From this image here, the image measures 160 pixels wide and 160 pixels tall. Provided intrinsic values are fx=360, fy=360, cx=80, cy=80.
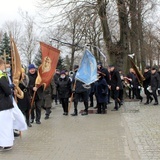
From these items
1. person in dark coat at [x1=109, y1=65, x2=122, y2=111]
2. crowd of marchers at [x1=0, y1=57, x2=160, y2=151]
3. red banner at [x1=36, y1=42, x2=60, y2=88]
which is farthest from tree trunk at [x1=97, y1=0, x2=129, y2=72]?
red banner at [x1=36, y1=42, x2=60, y2=88]

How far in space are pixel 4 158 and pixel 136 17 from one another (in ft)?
50.2

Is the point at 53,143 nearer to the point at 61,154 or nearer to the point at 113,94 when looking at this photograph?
the point at 61,154

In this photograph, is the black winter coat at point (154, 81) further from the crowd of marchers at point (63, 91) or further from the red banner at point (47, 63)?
the red banner at point (47, 63)

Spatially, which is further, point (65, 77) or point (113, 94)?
point (113, 94)

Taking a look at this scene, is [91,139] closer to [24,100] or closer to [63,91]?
[24,100]

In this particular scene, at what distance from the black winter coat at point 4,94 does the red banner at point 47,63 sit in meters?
3.55

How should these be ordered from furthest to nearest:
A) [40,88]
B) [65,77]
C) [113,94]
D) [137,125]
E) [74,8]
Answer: [74,8] < [113,94] < [65,77] < [40,88] < [137,125]

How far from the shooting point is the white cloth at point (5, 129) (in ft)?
23.9

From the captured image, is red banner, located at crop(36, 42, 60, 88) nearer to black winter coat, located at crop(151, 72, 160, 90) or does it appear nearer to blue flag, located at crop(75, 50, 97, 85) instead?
blue flag, located at crop(75, 50, 97, 85)

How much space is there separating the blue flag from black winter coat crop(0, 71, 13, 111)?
18.4 feet

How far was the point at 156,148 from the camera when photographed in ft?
24.0

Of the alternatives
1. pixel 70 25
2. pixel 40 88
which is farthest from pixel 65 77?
pixel 70 25

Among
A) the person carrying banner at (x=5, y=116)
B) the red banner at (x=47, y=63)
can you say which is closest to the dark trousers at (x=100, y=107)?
the red banner at (x=47, y=63)

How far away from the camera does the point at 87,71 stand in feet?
43.0
